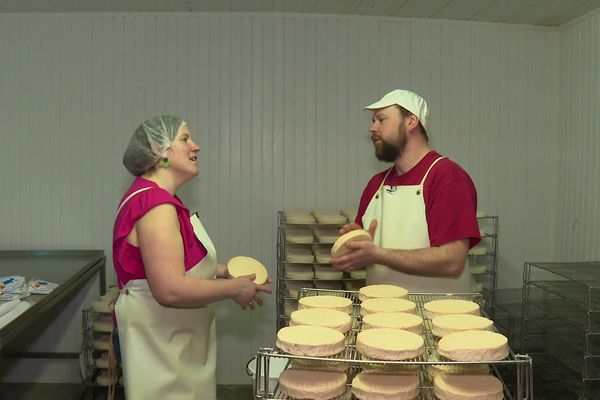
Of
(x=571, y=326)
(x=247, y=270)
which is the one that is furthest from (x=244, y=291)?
(x=571, y=326)

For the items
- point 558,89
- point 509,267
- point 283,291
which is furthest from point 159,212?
point 558,89

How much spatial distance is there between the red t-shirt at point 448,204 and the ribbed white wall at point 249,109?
1247 millimetres

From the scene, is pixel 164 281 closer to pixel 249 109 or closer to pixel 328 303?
pixel 328 303

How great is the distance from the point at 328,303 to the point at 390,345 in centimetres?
36

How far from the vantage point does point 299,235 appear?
2.95 meters

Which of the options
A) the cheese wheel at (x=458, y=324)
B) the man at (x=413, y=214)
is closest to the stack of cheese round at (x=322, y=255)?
the man at (x=413, y=214)

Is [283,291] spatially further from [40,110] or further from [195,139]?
[40,110]

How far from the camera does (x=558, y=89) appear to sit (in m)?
3.35

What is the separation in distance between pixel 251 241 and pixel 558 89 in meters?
2.19

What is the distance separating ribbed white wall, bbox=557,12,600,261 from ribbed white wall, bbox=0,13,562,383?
0.11 metres

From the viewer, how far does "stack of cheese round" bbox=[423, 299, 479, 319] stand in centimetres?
140

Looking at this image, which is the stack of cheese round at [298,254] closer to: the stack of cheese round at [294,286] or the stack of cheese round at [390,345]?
the stack of cheese round at [294,286]

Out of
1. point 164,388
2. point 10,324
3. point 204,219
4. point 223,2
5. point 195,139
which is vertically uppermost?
point 223,2

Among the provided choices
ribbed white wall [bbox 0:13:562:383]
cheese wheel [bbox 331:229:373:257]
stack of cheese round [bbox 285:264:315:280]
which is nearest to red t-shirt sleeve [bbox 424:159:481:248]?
cheese wheel [bbox 331:229:373:257]
